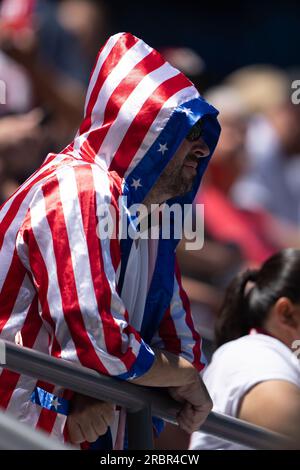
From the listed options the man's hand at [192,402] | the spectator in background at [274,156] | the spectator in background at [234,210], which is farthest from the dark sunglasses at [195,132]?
the spectator in background at [274,156]

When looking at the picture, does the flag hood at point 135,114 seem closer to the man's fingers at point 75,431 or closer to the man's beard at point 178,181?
the man's beard at point 178,181

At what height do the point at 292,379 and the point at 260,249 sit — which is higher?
the point at 292,379

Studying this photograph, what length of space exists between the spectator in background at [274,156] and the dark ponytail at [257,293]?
2432mm

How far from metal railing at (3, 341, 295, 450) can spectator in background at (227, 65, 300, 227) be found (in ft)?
10.7

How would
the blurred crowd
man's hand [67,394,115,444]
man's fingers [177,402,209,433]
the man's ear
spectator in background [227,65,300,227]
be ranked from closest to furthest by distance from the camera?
man's hand [67,394,115,444], man's fingers [177,402,209,433], the man's ear, the blurred crowd, spectator in background [227,65,300,227]

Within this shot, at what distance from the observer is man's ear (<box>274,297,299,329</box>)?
3.29 metres

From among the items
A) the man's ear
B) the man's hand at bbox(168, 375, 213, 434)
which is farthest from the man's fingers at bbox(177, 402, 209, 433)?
the man's ear

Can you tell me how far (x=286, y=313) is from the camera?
10.8 feet

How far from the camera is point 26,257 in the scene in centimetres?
236

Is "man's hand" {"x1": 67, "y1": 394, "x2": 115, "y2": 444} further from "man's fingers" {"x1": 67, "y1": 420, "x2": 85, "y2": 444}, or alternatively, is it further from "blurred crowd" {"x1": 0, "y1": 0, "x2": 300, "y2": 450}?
"blurred crowd" {"x1": 0, "y1": 0, "x2": 300, "y2": 450}

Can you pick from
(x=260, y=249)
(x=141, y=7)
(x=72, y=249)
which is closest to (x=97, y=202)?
(x=72, y=249)

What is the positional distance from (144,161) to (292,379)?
34.6 inches

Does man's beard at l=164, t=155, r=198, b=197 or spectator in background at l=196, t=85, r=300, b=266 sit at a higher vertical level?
man's beard at l=164, t=155, r=198, b=197

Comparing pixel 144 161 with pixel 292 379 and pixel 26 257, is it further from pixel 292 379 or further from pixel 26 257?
pixel 292 379
